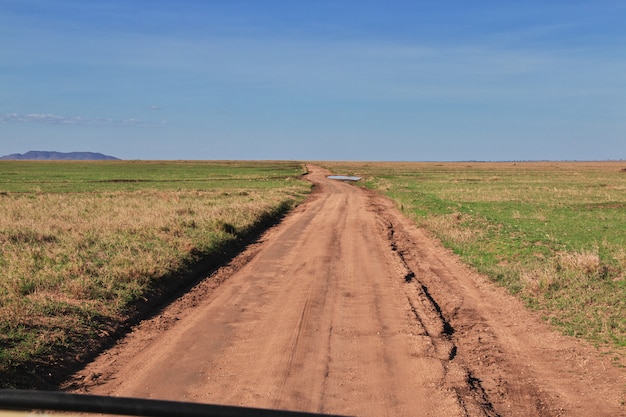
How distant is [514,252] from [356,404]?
10676 millimetres

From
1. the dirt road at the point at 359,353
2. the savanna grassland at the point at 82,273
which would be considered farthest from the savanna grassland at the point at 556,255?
the savanna grassland at the point at 82,273

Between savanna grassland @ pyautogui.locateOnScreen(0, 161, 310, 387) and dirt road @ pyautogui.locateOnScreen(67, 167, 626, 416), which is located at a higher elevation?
savanna grassland @ pyautogui.locateOnScreen(0, 161, 310, 387)

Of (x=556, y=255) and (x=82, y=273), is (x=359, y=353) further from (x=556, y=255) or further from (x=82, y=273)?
(x=556, y=255)

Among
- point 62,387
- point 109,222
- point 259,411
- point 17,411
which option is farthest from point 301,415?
point 109,222

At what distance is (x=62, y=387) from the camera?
634 centimetres

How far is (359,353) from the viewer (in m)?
7.18

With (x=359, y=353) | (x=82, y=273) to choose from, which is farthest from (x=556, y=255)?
(x=82, y=273)

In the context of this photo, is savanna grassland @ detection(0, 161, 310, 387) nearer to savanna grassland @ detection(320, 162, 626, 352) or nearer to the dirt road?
the dirt road

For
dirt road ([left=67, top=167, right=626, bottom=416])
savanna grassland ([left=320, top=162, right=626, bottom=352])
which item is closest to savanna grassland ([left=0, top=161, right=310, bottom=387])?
dirt road ([left=67, top=167, right=626, bottom=416])

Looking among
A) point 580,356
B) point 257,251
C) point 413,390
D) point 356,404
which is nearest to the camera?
point 356,404

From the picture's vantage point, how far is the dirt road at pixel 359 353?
229 inches

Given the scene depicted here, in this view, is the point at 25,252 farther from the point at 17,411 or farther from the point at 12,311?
the point at 17,411

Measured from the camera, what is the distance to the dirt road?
19.0 ft

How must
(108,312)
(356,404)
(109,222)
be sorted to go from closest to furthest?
(356,404) < (108,312) < (109,222)
